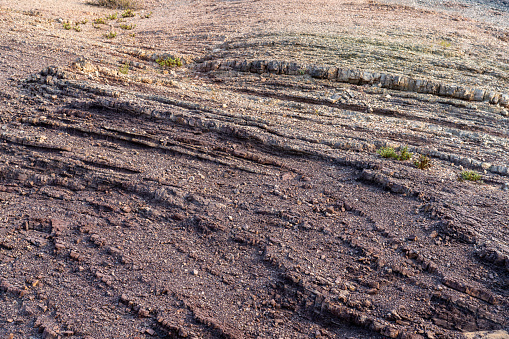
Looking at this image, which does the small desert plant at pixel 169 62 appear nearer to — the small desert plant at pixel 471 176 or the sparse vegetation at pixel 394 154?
the sparse vegetation at pixel 394 154

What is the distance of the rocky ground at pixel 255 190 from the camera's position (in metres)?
5.96

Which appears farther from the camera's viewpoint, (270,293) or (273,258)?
(273,258)

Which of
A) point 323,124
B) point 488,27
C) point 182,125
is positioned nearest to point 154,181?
point 182,125

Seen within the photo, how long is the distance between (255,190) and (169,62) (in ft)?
26.4

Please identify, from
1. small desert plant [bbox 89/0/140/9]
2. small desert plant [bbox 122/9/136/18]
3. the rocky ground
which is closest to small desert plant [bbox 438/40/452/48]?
the rocky ground

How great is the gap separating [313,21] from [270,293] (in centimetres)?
1406

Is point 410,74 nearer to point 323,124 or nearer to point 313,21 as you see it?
point 323,124

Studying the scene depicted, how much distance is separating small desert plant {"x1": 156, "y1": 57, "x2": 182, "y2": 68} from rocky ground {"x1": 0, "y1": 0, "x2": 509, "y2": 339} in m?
0.28

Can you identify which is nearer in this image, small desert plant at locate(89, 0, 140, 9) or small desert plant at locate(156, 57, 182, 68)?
small desert plant at locate(156, 57, 182, 68)

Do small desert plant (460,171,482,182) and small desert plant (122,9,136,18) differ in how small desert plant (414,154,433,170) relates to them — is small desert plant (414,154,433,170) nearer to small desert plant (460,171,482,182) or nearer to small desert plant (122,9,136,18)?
small desert plant (460,171,482,182)

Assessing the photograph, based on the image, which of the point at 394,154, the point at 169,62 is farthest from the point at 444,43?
the point at 169,62

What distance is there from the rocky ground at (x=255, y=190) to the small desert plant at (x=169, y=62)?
0.28m

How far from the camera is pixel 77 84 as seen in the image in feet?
33.1

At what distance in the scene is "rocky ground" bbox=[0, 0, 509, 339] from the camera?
19.6 feet
